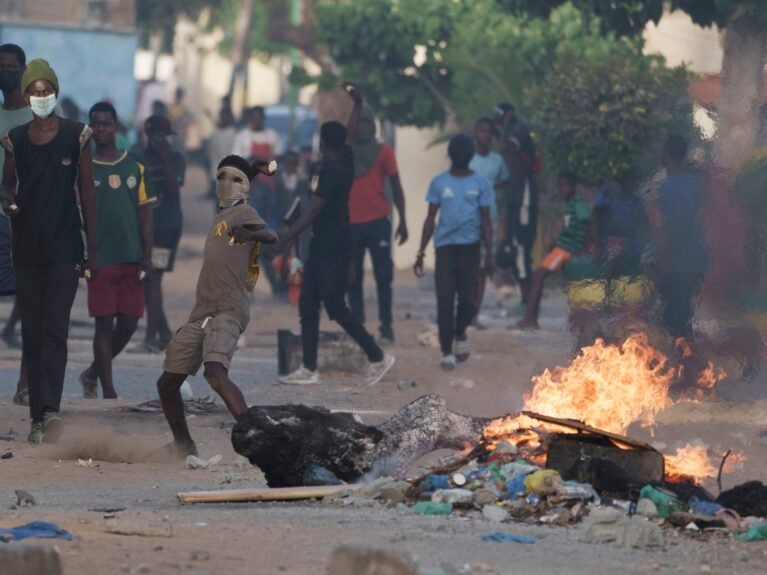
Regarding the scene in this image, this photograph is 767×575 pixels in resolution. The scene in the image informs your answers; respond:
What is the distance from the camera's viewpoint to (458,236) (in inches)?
568

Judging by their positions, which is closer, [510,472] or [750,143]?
[510,472]

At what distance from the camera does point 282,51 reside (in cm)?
5691

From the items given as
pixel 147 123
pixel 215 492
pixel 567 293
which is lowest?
pixel 215 492

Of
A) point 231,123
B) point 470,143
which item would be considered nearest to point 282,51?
point 231,123

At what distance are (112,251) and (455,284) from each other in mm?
3616

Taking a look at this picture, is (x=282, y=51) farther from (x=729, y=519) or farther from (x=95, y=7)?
(x=729, y=519)

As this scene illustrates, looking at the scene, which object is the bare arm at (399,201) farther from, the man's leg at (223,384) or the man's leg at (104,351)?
the man's leg at (223,384)

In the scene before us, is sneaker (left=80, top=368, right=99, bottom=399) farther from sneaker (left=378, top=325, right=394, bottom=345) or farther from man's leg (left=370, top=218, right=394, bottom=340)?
sneaker (left=378, top=325, right=394, bottom=345)

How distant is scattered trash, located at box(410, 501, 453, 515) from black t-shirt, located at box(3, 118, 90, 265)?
294 cm

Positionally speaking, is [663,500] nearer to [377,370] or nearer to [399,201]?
[377,370]

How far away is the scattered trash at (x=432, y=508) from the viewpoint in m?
8.16

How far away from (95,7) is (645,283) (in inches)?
1179

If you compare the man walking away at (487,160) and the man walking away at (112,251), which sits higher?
the man walking away at (487,160)

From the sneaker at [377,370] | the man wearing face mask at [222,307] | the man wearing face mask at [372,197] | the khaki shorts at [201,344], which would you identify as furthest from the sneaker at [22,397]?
the man wearing face mask at [372,197]
